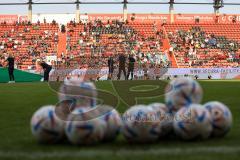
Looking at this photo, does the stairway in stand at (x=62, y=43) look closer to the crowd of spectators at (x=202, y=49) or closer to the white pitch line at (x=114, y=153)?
the crowd of spectators at (x=202, y=49)

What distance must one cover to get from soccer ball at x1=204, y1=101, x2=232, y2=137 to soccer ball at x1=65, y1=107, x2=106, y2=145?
5.20ft

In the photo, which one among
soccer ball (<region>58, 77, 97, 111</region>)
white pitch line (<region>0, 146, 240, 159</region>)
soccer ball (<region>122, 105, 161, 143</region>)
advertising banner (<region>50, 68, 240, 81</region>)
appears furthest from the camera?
advertising banner (<region>50, 68, 240, 81</region>)

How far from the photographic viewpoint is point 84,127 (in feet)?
20.0

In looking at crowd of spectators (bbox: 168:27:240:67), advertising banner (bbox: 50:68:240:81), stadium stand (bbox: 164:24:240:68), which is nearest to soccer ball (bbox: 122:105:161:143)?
advertising banner (bbox: 50:68:240:81)

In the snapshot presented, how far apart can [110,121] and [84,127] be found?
0.41 m

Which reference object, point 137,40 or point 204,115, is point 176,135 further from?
point 137,40

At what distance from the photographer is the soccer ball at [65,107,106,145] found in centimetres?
613

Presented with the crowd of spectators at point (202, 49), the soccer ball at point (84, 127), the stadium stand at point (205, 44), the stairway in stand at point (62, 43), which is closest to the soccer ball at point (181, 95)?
the soccer ball at point (84, 127)

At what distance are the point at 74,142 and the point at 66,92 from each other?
0.91 m

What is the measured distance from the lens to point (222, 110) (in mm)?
6801

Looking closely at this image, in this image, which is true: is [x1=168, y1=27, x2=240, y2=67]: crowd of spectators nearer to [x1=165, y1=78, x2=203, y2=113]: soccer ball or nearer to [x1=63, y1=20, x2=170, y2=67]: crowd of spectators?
[x1=63, y1=20, x2=170, y2=67]: crowd of spectators

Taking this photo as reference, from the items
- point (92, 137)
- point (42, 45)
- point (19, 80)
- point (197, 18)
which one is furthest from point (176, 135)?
point (197, 18)

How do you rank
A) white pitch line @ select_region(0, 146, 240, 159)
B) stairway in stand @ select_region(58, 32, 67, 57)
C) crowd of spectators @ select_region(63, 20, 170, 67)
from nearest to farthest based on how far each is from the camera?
white pitch line @ select_region(0, 146, 240, 159) → crowd of spectators @ select_region(63, 20, 170, 67) → stairway in stand @ select_region(58, 32, 67, 57)

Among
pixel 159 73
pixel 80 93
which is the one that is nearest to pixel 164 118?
pixel 80 93
